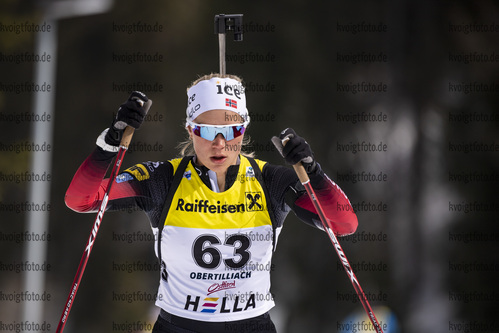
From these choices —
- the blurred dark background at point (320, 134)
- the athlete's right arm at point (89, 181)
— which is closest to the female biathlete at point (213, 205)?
the athlete's right arm at point (89, 181)

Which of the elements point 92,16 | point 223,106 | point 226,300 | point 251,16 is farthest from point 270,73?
point 226,300

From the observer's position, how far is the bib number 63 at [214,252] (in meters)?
2.29

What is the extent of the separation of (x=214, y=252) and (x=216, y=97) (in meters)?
0.62

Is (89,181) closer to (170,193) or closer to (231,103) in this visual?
(170,193)

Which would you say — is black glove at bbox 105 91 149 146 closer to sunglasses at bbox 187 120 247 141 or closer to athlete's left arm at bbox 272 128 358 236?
sunglasses at bbox 187 120 247 141

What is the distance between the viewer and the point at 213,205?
2359 millimetres

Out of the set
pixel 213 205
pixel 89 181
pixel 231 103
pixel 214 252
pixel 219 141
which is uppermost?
pixel 231 103

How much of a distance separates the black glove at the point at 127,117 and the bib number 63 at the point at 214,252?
0.50 metres

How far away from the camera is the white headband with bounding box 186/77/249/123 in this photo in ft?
7.82

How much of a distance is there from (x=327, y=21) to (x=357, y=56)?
13.4 inches

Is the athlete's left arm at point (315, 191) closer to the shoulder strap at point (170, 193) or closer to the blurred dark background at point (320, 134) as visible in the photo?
the shoulder strap at point (170, 193)

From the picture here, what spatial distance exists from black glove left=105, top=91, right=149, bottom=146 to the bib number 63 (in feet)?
1.65

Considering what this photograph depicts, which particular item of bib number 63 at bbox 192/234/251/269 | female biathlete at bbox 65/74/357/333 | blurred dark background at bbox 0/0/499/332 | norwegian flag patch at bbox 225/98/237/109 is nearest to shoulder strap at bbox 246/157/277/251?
female biathlete at bbox 65/74/357/333

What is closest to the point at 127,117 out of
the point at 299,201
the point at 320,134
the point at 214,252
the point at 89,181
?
the point at 89,181
